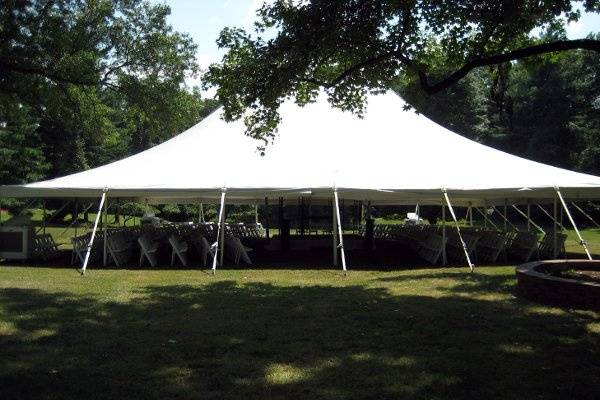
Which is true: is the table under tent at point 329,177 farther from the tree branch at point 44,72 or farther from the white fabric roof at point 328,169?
the tree branch at point 44,72

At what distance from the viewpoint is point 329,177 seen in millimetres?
11828

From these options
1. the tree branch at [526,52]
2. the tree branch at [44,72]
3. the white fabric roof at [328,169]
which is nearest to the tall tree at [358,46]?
the tree branch at [526,52]

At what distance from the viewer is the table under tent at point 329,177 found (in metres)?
11.6

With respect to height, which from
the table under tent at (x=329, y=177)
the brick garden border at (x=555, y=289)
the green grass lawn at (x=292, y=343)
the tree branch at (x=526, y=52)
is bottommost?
the green grass lawn at (x=292, y=343)

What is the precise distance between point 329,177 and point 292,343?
6.66 meters

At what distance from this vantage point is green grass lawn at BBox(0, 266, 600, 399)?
4.18 m

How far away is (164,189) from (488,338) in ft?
24.6

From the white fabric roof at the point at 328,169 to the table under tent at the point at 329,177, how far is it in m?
0.02

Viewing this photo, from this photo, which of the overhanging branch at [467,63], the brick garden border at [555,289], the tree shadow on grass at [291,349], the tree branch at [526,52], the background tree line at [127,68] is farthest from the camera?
the background tree line at [127,68]

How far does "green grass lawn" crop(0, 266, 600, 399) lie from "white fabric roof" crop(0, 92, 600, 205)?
293cm

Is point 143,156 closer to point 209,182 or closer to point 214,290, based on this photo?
point 209,182

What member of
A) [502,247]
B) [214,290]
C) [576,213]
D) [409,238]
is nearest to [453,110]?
[576,213]

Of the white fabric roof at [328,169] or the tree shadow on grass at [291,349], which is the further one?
the white fabric roof at [328,169]

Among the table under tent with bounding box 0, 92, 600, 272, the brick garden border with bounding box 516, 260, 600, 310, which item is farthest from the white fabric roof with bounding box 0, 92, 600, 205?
the brick garden border with bounding box 516, 260, 600, 310
